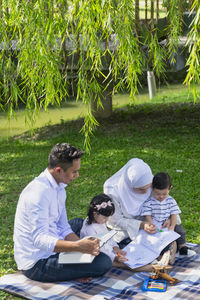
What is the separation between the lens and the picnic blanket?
12.3ft

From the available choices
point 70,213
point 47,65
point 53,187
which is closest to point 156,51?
point 47,65

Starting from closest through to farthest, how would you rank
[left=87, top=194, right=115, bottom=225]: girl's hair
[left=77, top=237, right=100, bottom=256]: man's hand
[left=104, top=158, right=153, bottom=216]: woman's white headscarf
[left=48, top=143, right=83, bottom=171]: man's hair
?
[left=77, top=237, right=100, bottom=256]: man's hand → [left=48, top=143, right=83, bottom=171]: man's hair → [left=87, top=194, right=115, bottom=225]: girl's hair → [left=104, top=158, right=153, bottom=216]: woman's white headscarf

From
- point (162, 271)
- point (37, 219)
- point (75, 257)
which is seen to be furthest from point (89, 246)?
point (162, 271)

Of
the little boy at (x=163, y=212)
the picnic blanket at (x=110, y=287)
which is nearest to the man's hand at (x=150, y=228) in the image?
the little boy at (x=163, y=212)

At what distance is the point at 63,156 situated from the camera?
12.5ft

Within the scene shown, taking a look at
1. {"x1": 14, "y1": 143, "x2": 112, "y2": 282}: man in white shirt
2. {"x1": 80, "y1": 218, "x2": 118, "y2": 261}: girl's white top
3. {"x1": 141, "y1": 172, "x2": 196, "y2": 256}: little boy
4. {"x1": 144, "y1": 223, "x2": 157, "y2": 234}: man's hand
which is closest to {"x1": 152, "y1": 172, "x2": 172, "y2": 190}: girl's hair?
{"x1": 141, "y1": 172, "x2": 196, "y2": 256}: little boy

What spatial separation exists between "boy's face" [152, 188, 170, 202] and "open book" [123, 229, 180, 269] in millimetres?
279

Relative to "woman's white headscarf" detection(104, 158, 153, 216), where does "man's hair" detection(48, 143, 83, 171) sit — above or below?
above

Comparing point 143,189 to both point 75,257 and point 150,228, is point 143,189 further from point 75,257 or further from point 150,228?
point 75,257

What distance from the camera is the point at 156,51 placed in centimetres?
Answer: 449

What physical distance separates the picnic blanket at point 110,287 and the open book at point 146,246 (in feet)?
0.34

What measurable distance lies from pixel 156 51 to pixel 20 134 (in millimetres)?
6807

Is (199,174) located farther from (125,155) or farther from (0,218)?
(0,218)

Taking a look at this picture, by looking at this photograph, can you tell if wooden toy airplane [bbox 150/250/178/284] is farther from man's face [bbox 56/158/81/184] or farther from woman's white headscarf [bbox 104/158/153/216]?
man's face [bbox 56/158/81/184]
